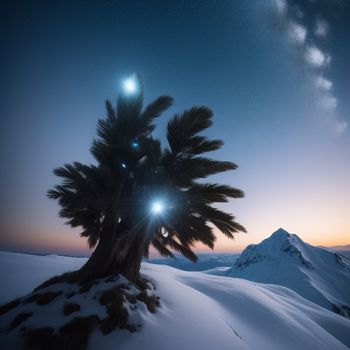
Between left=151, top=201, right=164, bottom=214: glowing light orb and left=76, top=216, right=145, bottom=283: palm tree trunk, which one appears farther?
left=76, top=216, right=145, bottom=283: palm tree trunk

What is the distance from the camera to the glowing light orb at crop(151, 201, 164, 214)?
5.33m

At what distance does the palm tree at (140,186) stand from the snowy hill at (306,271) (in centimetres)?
13944

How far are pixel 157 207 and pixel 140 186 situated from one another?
0.92 meters

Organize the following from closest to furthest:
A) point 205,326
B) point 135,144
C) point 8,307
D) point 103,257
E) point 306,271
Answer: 1. point 205,326
2. point 8,307
3. point 103,257
4. point 135,144
5. point 306,271

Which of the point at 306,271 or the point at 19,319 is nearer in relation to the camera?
the point at 19,319

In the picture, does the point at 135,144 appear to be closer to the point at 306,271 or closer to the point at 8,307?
the point at 8,307

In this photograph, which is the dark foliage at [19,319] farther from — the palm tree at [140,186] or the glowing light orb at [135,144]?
the glowing light orb at [135,144]

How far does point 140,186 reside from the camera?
19.5ft


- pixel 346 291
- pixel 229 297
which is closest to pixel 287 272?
pixel 346 291

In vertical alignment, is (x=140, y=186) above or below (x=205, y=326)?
above

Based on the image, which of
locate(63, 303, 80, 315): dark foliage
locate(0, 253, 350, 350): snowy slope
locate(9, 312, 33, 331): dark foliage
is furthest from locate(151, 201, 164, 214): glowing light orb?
locate(9, 312, 33, 331): dark foliage

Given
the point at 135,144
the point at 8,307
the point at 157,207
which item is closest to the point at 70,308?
the point at 8,307

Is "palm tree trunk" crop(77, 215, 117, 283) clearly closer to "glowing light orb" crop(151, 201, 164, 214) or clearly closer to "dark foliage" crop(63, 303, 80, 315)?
"dark foliage" crop(63, 303, 80, 315)

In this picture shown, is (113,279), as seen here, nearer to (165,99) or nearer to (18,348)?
(18,348)
